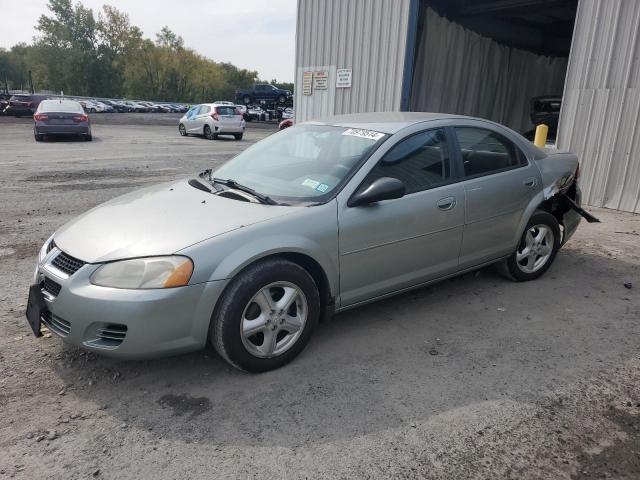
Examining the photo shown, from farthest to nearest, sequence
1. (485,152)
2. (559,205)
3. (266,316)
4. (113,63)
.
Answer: (113,63) → (559,205) → (485,152) → (266,316)

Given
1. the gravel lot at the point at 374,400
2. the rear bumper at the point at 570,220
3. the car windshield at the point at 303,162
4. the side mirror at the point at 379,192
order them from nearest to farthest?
the gravel lot at the point at 374,400 → the side mirror at the point at 379,192 → the car windshield at the point at 303,162 → the rear bumper at the point at 570,220

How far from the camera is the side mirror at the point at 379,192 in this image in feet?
11.0

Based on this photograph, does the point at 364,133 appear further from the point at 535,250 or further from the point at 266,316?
the point at 535,250

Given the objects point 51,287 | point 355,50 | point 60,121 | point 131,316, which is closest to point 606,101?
point 355,50

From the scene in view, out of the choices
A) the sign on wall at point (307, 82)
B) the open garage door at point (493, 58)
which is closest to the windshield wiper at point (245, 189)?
the sign on wall at point (307, 82)

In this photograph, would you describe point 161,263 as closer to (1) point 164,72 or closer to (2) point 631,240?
(2) point 631,240

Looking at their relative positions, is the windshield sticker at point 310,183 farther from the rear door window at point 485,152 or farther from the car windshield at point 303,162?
the rear door window at point 485,152

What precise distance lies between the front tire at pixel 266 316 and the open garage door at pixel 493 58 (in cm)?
918

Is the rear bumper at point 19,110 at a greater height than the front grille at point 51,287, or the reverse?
the front grille at point 51,287

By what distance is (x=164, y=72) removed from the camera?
297 feet

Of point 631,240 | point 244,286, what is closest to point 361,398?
point 244,286

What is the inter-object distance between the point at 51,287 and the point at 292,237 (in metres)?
1.43

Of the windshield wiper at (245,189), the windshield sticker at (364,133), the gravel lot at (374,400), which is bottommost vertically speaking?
the gravel lot at (374,400)

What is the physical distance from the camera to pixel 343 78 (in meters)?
10.4
